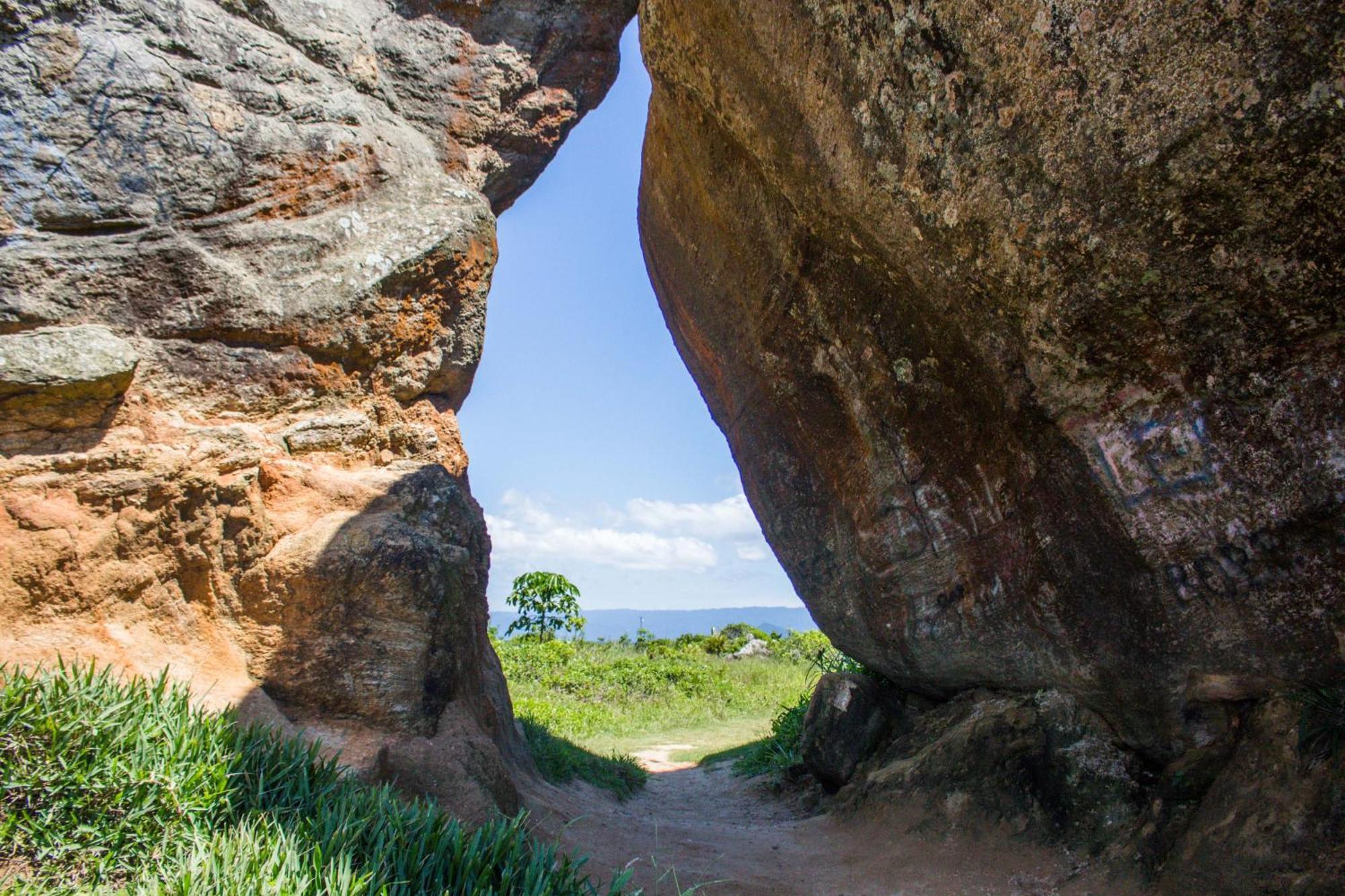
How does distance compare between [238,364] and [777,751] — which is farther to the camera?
[777,751]

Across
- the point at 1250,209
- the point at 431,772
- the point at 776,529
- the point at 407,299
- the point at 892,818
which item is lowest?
the point at 892,818

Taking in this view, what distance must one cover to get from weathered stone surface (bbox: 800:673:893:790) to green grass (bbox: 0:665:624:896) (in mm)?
4064

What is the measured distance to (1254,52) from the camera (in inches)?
128

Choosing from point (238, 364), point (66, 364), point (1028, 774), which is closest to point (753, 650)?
point (1028, 774)

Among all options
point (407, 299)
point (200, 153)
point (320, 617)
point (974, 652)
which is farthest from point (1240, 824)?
point (200, 153)

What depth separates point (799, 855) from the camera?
6.09 meters

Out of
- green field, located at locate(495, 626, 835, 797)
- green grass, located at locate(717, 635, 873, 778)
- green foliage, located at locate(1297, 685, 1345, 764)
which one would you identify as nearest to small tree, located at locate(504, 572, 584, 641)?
green field, located at locate(495, 626, 835, 797)

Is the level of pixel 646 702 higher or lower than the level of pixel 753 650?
lower

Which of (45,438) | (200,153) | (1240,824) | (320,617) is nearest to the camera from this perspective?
(1240,824)

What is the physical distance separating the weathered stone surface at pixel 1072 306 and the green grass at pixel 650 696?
4.92 meters

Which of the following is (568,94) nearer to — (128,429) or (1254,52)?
(128,429)

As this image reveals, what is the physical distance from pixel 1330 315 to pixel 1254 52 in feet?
4.06

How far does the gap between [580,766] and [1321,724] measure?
624 cm

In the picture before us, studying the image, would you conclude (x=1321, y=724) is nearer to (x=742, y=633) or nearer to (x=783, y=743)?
(x=783, y=743)
